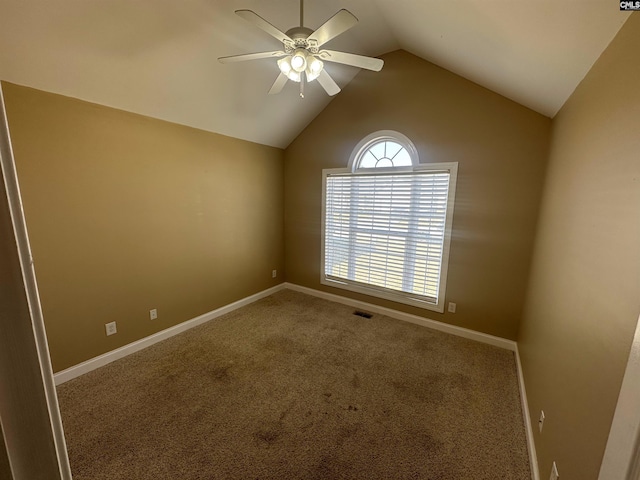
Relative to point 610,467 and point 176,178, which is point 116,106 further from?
point 610,467

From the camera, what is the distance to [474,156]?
2.69m

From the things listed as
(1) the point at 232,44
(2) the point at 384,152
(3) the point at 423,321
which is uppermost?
(1) the point at 232,44

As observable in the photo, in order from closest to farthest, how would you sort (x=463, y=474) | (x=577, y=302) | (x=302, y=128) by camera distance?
(x=577, y=302)
(x=463, y=474)
(x=302, y=128)

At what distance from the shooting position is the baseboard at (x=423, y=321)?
278 centimetres

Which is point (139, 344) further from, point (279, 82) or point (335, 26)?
point (335, 26)

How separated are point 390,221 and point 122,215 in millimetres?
2806

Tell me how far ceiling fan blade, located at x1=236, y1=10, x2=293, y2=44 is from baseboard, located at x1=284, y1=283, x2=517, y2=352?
2978 mm

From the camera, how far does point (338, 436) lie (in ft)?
5.68

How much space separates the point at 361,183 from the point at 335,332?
1.86 metres

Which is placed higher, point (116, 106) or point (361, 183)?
point (116, 106)

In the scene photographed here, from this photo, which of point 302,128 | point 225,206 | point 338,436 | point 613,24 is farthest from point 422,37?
point 338,436

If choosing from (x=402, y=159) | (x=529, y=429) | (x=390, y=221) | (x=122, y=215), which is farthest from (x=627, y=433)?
(x=122, y=215)

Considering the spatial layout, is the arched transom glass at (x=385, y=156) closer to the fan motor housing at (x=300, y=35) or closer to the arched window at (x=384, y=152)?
the arched window at (x=384, y=152)

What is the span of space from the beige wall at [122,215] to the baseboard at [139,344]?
0.06 metres
